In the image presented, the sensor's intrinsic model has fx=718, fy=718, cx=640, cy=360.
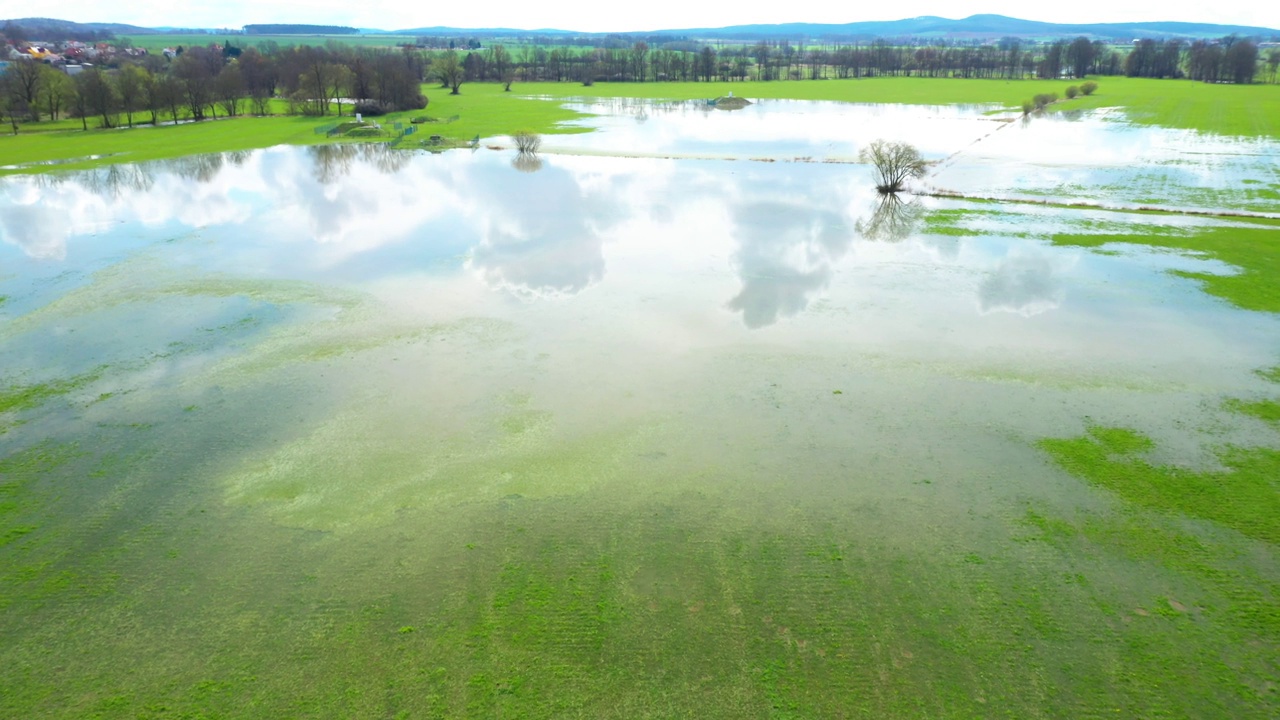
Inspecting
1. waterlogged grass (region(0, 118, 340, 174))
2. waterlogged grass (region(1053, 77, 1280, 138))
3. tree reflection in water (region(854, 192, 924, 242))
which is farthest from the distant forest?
tree reflection in water (region(854, 192, 924, 242))

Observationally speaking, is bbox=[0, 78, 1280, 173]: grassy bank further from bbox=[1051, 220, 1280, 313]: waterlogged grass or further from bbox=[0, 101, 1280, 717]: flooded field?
bbox=[1051, 220, 1280, 313]: waterlogged grass

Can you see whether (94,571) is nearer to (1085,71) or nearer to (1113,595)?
(1113,595)

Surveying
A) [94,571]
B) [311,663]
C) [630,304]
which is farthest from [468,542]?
[630,304]

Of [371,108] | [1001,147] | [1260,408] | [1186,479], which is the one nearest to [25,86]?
[371,108]

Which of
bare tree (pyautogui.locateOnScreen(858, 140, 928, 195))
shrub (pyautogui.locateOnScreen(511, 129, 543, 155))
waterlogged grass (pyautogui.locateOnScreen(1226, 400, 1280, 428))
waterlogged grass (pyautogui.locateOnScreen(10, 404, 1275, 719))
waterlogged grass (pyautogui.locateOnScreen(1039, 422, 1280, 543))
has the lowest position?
waterlogged grass (pyautogui.locateOnScreen(10, 404, 1275, 719))

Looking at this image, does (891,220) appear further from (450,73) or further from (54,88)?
(450,73)

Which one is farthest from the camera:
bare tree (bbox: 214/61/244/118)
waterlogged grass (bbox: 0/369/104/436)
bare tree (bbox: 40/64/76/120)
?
bare tree (bbox: 214/61/244/118)

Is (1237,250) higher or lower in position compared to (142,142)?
lower
